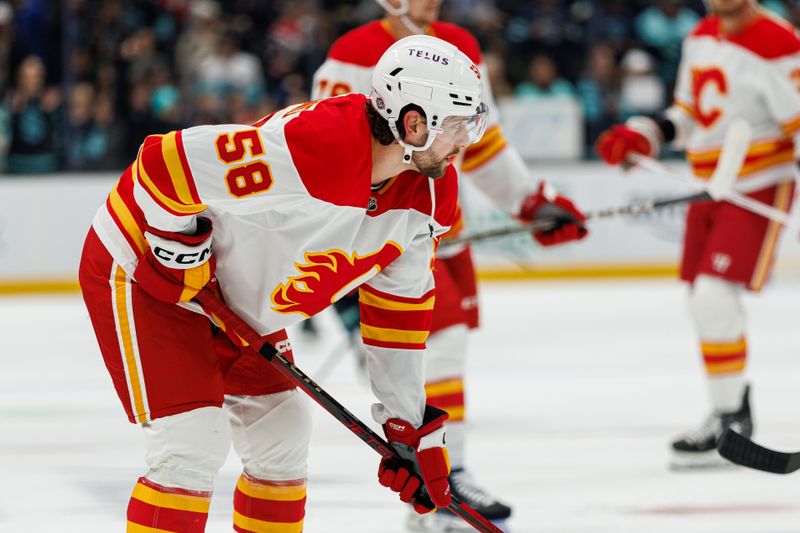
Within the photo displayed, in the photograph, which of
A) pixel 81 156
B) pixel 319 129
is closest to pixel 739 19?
pixel 319 129

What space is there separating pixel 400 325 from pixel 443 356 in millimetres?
786

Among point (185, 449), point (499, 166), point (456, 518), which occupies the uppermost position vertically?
point (499, 166)

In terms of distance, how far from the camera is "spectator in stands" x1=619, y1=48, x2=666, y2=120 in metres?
7.49

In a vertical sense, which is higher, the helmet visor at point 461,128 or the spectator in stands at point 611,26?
the helmet visor at point 461,128

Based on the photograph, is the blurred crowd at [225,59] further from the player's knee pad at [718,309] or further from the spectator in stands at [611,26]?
the player's knee pad at [718,309]

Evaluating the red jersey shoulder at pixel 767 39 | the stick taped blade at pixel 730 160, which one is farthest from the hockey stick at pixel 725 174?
the red jersey shoulder at pixel 767 39

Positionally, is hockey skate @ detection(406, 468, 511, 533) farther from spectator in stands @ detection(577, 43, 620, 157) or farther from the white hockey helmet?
spectator in stands @ detection(577, 43, 620, 157)

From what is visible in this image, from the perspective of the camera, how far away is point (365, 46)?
10.6 ft

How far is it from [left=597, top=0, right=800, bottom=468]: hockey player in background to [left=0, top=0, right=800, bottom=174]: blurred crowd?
344 centimetres

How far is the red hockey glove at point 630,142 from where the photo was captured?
155 inches

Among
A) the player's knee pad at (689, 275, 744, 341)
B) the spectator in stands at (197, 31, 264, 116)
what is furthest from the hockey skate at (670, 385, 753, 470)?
the spectator in stands at (197, 31, 264, 116)

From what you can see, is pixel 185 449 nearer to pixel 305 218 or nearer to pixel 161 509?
pixel 161 509

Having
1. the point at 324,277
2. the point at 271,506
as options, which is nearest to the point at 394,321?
the point at 324,277

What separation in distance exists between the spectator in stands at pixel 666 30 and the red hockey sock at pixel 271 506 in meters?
5.90
